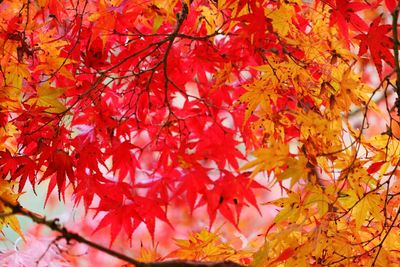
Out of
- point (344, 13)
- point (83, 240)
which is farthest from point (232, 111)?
point (83, 240)

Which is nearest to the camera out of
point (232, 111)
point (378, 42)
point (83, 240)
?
point (83, 240)

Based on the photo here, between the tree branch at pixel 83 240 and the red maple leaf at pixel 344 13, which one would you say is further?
the red maple leaf at pixel 344 13

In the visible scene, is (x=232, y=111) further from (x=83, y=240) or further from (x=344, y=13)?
(x=83, y=240)

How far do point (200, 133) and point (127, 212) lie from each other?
0.48 m

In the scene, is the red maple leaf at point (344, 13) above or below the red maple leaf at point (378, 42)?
above

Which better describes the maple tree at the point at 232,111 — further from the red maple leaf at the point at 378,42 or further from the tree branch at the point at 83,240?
the tree branch at the point at 83,240

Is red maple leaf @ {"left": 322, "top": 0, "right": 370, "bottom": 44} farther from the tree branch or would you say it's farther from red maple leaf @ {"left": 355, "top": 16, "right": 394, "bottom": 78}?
the tree branch

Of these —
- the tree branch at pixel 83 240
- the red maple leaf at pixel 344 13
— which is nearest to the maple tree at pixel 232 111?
the red maple leaf at pixel 344 13

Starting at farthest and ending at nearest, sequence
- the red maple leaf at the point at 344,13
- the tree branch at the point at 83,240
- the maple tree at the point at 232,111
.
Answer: the red maple leaf at the point at 344,13 < the maple tree at the point at 232,111 < the tree branch at the point at 83,240

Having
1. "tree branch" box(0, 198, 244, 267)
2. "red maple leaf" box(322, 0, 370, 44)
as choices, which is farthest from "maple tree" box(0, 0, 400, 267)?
"tree branch" box(0, 198, 244, 267)

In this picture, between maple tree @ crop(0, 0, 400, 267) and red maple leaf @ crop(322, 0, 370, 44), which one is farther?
red maple leaf @ crop(322, 0, 370, 44)

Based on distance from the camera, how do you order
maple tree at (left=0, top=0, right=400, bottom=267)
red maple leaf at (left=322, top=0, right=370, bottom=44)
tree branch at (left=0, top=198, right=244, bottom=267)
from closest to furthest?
tree branch at (left=0, top=198, right=244, bottom=267)
maple tree at (left=0, top=0, right=400, bottom=267)
red maple leaf at (left=322, top=0, right=370, bottom=44)

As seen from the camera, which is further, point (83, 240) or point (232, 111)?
point (232, 111)

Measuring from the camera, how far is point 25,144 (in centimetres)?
174
